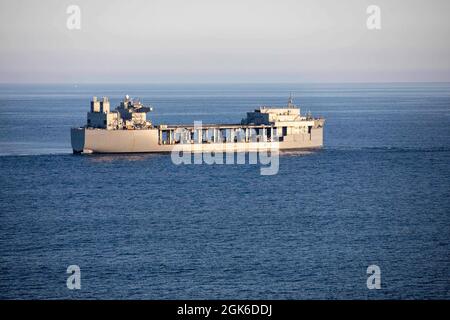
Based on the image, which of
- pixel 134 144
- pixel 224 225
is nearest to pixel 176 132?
pixel 134 144

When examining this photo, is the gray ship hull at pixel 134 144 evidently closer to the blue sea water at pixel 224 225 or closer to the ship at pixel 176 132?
the ship at pixel 176 132

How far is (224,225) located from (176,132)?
3434cm

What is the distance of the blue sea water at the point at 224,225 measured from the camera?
38969 mm

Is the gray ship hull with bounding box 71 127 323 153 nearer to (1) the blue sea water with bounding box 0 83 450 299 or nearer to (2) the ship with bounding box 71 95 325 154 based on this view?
(2) the ship with bounding box 71 95 325 154

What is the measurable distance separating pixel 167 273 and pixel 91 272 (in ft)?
9.76

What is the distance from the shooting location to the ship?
7712 cm

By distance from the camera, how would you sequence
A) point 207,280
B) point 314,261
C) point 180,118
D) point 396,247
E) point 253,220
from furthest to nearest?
point 180,118
point 253,220
point 396,247
point 314,261
point 207,280

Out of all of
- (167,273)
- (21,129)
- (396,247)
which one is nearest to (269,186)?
(396,247)

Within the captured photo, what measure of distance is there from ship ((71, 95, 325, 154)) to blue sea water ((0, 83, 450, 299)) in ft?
5.61

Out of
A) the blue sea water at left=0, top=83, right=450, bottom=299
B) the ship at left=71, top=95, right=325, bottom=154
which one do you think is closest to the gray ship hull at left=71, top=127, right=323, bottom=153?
the ship at left=71, top=95, right=325, bottom=154

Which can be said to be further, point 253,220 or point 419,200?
point 419,200

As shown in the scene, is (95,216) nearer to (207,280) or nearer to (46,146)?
(207,280)

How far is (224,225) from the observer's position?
164 ft

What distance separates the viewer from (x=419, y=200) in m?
58.8
